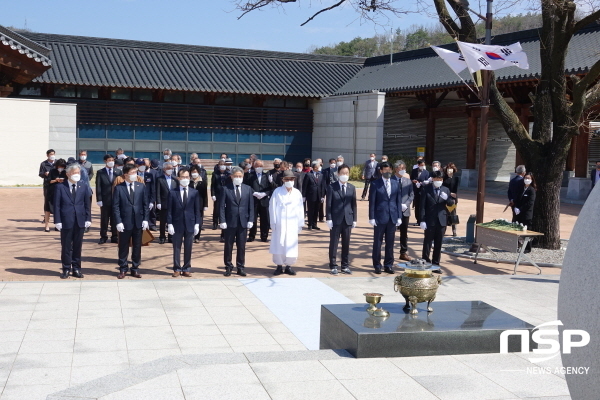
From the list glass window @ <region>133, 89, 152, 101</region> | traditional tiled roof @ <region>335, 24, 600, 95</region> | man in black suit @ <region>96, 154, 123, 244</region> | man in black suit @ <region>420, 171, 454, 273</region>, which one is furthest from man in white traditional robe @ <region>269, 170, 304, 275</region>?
glass window @ <region>133, 89, 152, 101</region>

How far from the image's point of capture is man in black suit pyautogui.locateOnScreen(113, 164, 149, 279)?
1072 centimetres

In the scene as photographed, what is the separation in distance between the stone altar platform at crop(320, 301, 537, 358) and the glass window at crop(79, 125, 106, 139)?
85.8 ft

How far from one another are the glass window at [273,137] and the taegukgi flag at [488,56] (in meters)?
22.2

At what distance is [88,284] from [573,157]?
21568 millimetres

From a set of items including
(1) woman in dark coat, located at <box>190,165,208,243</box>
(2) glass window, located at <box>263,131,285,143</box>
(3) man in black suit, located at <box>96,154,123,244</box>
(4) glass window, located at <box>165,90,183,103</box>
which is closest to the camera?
(3) man in black suit, located at <box>96,154,123,244</box>

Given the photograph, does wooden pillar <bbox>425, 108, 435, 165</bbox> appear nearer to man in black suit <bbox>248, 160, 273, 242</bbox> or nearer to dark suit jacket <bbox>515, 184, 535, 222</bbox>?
dark suit jacket <bbox>515, 184, 535, 222</bbox>

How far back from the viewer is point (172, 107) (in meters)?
32.5

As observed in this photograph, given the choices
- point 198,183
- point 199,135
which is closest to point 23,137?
point 199,135

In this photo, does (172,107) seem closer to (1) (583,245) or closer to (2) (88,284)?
(2) (88,284)

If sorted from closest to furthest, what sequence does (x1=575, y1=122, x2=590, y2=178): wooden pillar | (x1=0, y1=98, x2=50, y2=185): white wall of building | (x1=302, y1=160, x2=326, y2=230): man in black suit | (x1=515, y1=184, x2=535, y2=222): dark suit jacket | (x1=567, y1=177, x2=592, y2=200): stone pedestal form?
(x1=515, y1=184, x2=535, y2=222): dark suit jacket < (x1=302, y1=160, x2=326, y2=230): man in black suit < (x1=567, y1=177, x2=592, y2=200): stone pedestal < (x1=575, y1=122, x2=590, y2=178): wooden pillar < (x1=0, y1=98, x2=50, y2=185): white wall of building

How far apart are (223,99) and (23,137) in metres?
10.4

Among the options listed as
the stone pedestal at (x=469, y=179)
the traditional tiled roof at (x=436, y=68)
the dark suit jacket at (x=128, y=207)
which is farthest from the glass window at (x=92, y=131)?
the dark suit jacket at (x=128, y=207)

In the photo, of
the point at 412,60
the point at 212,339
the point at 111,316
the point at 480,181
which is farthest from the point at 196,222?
the point at 412,60

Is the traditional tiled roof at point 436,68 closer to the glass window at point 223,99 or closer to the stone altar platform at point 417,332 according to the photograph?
the glass window at point 223,99
